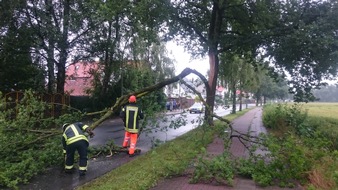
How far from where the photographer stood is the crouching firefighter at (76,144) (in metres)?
7.64

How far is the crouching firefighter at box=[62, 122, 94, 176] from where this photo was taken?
764 centimetres

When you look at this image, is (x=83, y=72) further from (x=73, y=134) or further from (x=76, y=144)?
(x=76, y=144)

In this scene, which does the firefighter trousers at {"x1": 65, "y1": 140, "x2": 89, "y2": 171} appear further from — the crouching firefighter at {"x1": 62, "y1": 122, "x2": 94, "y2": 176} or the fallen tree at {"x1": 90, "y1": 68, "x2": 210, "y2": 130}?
the fallen tree at {"x1": 90, "y1": 68, "x2": 210, "y2": 130}

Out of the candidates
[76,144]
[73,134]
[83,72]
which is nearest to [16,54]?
[83,72]

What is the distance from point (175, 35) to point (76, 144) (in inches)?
467

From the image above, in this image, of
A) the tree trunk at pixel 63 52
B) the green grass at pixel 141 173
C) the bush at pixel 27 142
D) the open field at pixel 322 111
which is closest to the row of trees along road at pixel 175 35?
the tree trunk at pixel 63 52

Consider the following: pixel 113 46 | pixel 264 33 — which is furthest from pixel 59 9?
pixel 264 33

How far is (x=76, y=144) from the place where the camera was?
7617mm

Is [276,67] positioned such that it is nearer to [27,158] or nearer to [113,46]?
[113,46]

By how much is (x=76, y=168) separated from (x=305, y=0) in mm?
12268

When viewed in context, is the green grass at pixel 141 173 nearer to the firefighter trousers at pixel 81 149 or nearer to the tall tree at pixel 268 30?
the firefighter trousers at pixel 81 149

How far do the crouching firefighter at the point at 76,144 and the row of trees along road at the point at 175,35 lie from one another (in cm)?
323

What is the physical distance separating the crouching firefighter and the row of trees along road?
10.6ft

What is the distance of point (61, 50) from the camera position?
2191cm
